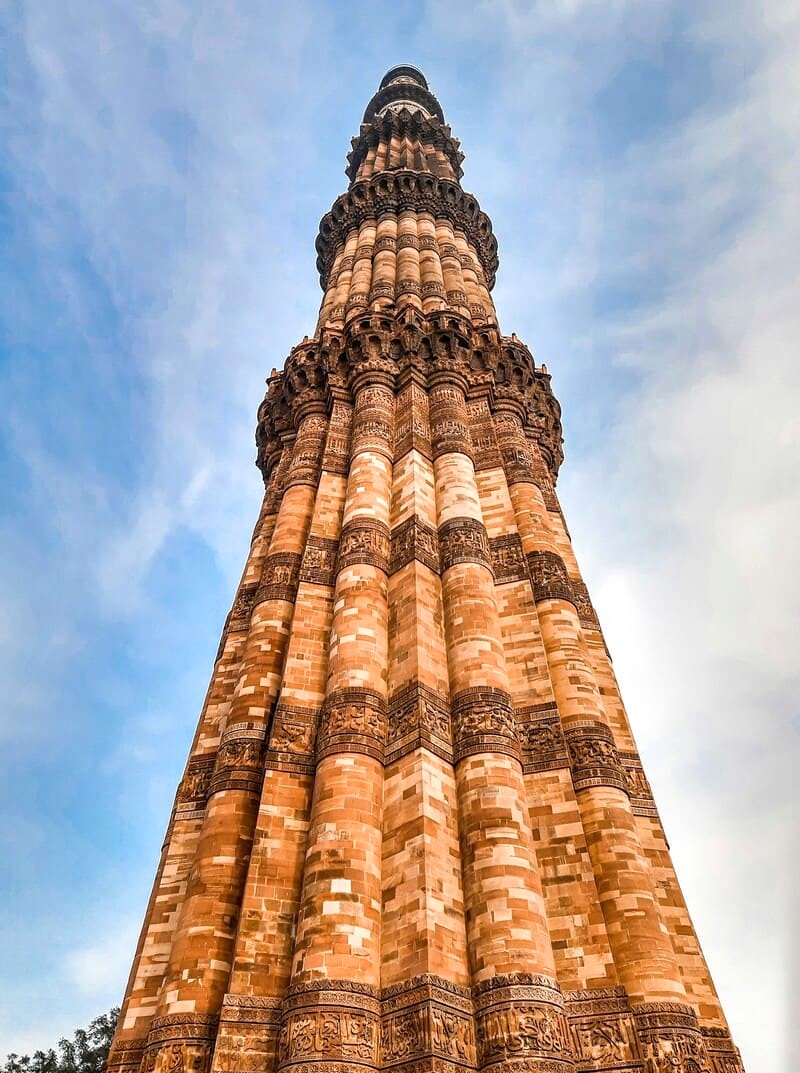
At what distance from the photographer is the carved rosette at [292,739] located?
8.35m

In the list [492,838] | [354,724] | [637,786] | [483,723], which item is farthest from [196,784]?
[637,786]

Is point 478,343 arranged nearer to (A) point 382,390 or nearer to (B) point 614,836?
(A) point 382,390

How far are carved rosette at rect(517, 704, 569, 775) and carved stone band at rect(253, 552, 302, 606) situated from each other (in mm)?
3797

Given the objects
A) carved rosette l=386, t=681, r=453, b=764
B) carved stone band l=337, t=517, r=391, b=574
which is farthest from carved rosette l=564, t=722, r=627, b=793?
carved stone band l=337, t=517, r=391, b=574

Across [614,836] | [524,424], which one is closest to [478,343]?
[524,424]

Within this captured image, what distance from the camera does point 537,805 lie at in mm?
8086

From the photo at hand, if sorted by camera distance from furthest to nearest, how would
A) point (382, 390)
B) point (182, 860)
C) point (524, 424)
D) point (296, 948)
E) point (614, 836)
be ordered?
point (524, 424) < point (382, 390) < point (182, 860) < point (614, 836) < point (296, 948)

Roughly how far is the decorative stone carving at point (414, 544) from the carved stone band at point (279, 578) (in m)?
1.52

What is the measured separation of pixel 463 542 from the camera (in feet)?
34.9

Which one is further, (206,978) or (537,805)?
(537,805)

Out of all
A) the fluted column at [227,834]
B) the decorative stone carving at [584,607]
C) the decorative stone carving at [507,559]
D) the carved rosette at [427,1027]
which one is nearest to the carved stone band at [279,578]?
the fluted column at [227,834]

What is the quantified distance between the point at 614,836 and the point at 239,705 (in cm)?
454

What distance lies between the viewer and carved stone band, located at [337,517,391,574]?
10.4m

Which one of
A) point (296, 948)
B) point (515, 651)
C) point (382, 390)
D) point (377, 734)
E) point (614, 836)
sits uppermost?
point (382, 390)
